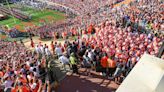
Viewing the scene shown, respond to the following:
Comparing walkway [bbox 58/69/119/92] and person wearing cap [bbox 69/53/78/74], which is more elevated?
person wearing cap [bbox 69/53/78/74]

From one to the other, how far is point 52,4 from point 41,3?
2341mm

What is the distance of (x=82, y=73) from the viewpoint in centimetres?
1584

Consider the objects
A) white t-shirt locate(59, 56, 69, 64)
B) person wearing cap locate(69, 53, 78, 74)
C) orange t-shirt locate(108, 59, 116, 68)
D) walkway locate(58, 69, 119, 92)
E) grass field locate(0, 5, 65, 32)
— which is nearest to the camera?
walkway locate(58, 69, 119, 92)

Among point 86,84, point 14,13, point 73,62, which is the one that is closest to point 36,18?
point 14,13

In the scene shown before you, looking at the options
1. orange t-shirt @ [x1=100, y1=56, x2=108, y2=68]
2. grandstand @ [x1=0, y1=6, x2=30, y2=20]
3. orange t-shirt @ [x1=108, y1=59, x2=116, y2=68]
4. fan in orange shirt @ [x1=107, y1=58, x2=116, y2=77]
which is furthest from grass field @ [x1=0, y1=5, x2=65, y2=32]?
orange t-shirt @ [x1=108, y1=59, x2=116, y2=68]

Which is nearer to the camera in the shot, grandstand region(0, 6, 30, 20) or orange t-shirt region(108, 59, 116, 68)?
orange t-shirt region(108, 59, 116, 68)

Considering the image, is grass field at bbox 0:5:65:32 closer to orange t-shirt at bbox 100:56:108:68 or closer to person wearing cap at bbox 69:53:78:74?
person wearing cap at bbox 69:53:78:74

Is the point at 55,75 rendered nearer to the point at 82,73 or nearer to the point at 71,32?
the point at 82,73

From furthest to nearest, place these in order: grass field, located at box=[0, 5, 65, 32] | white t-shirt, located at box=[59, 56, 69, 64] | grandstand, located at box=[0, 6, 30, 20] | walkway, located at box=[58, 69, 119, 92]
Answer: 1. grandstand, located at box=[0, 6, 30, 20]
2. grass field, located at box=[0, 5, 65, 32]
3. white t-shirt, located at box=[59, 56, 69, 64]
4. walkway, located at box=[58, 69, 119, 92]

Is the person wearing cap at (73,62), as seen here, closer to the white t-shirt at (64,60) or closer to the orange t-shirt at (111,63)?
the white t-shirt at (64,60)

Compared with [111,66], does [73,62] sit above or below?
above

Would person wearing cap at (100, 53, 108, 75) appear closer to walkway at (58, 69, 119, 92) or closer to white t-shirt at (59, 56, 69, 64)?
walkway at (58, 69, 119, 92)

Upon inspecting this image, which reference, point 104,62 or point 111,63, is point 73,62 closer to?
point 104,62

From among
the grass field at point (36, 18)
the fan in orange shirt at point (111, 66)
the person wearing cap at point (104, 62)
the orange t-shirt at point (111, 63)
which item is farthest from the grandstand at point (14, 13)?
the orange t-shirt at point (111, 63)
